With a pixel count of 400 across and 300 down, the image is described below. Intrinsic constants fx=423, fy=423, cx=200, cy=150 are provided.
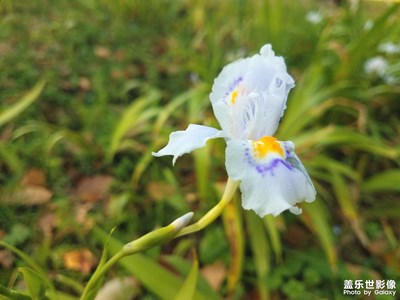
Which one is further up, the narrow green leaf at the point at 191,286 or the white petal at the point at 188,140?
the white petal at the point at 188,140

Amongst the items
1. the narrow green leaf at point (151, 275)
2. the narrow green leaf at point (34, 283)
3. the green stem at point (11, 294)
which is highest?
the narrow green leaf at point (151, 275)

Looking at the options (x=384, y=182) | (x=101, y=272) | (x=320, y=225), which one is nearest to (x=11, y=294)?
(x=101, y=272)

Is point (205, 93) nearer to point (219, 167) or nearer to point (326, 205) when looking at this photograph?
point (219, 167)

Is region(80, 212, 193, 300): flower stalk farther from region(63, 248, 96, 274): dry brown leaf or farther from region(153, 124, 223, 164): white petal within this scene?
region(63, 248, 96, 274): dry brown leaf

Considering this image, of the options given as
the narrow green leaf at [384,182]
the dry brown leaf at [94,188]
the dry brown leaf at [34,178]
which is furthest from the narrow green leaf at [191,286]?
the narrow green leaf at [384,182]

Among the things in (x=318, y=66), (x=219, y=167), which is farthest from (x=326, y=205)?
(x=318, y=66)

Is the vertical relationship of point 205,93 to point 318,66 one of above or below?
below

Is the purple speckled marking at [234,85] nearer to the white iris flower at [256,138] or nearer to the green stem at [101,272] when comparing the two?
the white iris flower at [256,138]
